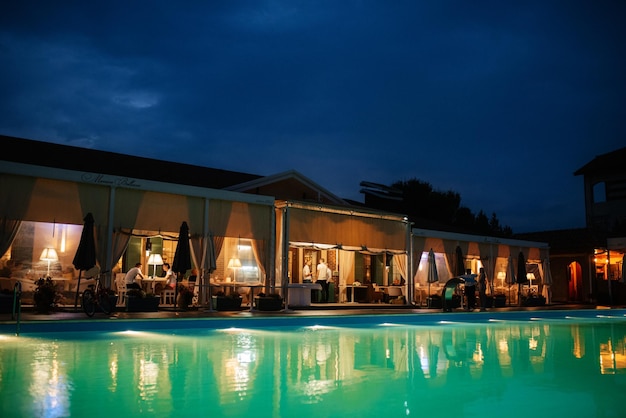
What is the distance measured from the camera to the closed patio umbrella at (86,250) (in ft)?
37.8

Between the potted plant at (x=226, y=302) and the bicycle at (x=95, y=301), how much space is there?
2.66m

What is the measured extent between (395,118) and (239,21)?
62.1ft

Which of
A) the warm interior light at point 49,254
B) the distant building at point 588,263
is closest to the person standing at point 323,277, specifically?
the warm interior light at point 49,254

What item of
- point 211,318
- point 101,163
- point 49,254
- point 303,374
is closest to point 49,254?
point 49,254

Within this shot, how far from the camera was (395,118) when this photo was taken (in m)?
47.3

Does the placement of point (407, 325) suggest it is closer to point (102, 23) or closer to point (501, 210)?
point (102, 23)

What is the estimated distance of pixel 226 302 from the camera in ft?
44.1

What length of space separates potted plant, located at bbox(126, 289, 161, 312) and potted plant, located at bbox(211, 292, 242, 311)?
1.61 metres

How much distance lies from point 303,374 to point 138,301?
7.18 meters

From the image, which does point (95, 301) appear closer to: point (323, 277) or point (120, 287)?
point (120, 287)

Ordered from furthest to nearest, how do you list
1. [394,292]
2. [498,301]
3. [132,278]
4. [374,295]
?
[374,295] → [394,292] → [498,301] → [132,278]

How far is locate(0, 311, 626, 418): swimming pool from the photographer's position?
4461 millimetres

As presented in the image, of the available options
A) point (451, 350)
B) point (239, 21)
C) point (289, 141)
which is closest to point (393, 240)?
point (451, 350)

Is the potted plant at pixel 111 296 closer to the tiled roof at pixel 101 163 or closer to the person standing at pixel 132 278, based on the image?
the person standing at pixel 132 278
